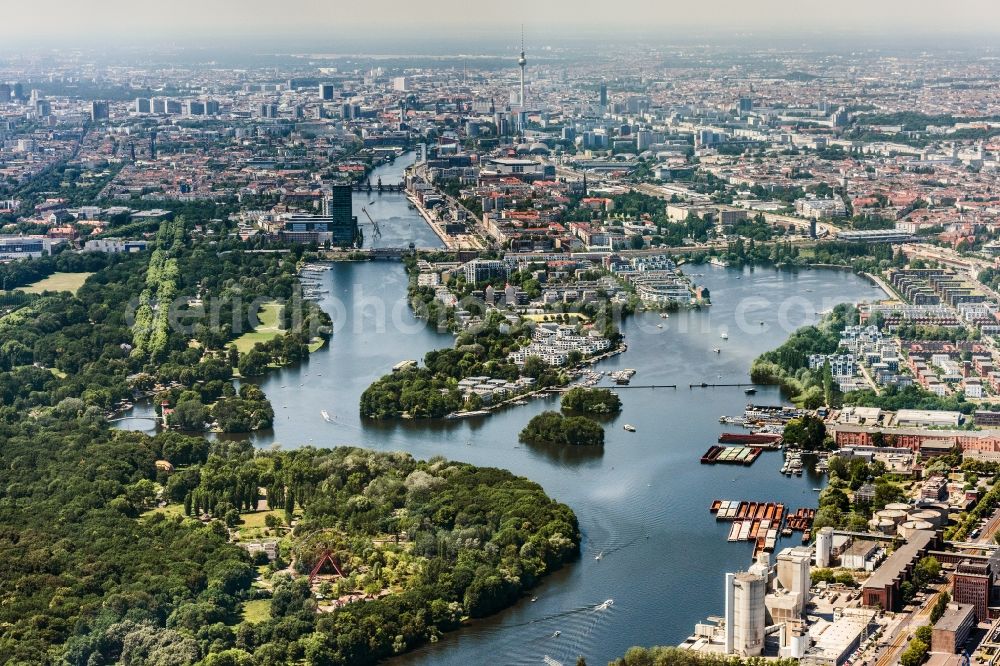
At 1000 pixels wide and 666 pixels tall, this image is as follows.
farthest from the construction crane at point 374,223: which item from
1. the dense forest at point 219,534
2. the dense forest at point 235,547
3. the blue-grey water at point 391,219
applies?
the dense forest at point 235,547

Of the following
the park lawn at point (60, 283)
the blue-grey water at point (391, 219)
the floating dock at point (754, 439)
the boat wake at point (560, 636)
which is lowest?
the blue-grey water at point (391, 219)

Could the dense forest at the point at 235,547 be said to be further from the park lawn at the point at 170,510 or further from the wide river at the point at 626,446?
the wide river at the point at 626,446

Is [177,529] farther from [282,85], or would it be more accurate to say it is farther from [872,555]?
[282,85]

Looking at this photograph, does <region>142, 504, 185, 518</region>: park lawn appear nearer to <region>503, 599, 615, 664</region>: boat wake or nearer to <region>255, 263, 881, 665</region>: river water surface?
<region>255, 263, 881, 665</region>: river water surface

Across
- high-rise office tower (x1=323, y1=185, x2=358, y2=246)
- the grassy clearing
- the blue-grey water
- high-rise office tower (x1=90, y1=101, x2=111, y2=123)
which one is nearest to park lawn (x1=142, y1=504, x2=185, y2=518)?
the grassy clearing

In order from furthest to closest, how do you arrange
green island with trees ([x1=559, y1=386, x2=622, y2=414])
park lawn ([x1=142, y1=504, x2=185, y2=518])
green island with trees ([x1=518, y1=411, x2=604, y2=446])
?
green island with trees ([x1=559, y1=386, x2=622, y2=414]), green island with trees ([x1=518, y1=411, x2=604, y2=446]), park lawn ([x1=142, y1=504, x2=185, y2=518])

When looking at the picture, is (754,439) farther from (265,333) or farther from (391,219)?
(391,219)

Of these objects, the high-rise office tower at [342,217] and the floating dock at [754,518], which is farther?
the high-rise office tower at [342,217]
